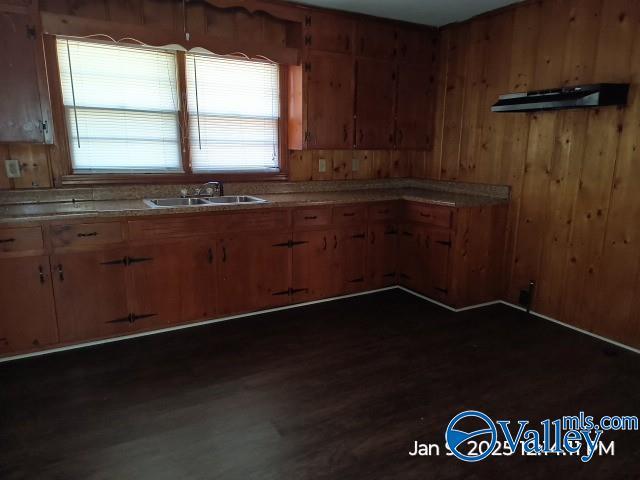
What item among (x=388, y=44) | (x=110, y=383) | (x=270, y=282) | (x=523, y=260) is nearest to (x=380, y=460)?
(x=110, y=383)

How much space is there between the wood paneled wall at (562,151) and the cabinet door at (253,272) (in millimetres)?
1958

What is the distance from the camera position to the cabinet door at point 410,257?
13.0 ft

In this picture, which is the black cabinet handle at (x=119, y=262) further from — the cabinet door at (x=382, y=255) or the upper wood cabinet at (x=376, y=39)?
the upper wood cabinet at (x=376, y=39)

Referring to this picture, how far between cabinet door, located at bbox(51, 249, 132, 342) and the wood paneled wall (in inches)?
123

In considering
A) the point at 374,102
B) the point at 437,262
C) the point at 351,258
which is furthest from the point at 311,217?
the point at 374,102

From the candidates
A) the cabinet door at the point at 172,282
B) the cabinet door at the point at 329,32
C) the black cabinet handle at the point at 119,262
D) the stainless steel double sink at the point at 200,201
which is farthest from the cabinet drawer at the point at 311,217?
the cabinet door at the point at 329,32

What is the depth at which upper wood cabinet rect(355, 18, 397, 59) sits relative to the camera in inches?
152

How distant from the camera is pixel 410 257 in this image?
4.06 metres

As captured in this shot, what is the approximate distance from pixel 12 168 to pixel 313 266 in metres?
2.28

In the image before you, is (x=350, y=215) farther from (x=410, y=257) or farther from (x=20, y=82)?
(x=20, y=82)

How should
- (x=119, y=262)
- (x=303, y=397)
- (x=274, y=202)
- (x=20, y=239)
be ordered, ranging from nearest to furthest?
(x=303, y=397)
(x=20, y=239)
(x=119, y=262)
(x=274, y=202)

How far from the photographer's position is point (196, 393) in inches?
95.2

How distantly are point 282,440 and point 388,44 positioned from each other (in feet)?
11.4

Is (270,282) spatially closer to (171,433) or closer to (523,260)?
(171,433)
